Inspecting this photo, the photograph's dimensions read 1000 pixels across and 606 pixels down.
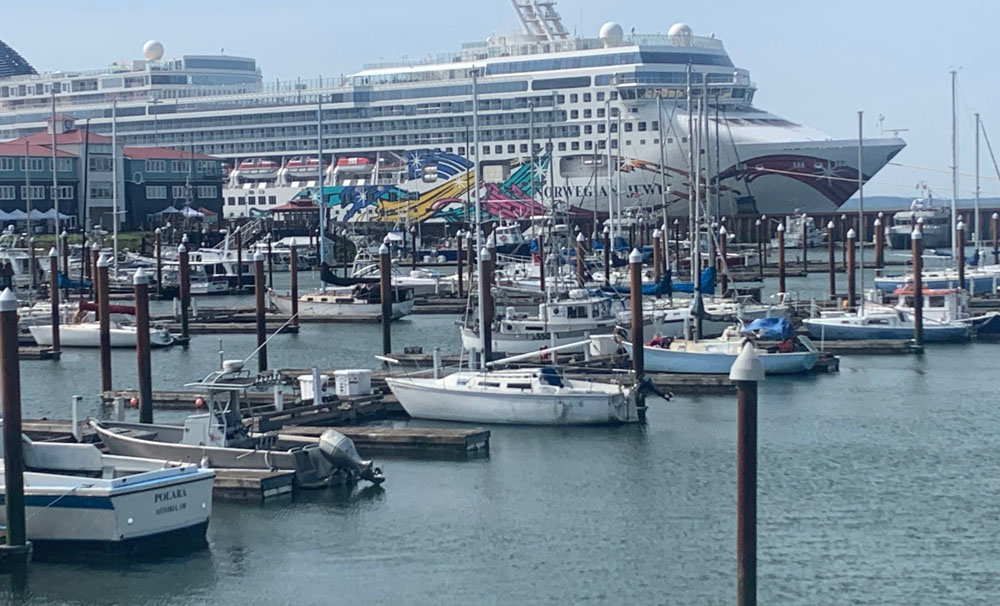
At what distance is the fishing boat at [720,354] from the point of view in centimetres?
2861

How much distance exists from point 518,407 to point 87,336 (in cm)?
1623

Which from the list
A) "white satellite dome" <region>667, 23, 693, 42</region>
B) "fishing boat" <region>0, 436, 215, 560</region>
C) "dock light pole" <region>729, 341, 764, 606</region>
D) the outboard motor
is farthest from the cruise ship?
"dock light pole" <region>729, 341, 764, 606</region>

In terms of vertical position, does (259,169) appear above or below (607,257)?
above

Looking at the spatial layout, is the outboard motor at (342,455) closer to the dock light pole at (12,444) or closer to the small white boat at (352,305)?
the dock light pole at (12,444)

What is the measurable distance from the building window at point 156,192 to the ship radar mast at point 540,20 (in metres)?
17.9

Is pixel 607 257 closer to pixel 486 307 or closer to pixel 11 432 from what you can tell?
pixel 486 307

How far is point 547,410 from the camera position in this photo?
2372 centimetres

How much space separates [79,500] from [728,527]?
270 inches

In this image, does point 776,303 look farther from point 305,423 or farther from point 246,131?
point 246,131

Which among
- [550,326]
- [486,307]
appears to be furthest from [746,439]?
[550,326]

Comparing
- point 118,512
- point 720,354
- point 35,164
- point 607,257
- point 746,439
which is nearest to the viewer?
point 746,439

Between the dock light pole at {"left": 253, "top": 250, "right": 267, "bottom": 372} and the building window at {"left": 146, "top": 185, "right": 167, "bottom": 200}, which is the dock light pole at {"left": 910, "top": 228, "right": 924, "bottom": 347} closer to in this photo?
the dock light pole at {"left": 253, "top": 250, "right": 267, "bottom": 372}

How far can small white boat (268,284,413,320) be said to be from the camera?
42719mm

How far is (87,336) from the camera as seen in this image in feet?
121
